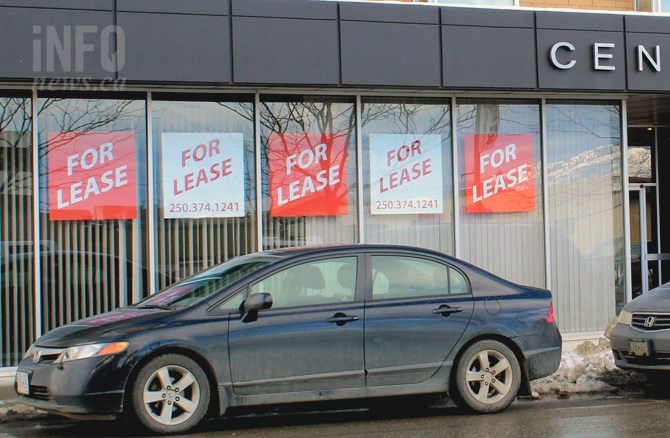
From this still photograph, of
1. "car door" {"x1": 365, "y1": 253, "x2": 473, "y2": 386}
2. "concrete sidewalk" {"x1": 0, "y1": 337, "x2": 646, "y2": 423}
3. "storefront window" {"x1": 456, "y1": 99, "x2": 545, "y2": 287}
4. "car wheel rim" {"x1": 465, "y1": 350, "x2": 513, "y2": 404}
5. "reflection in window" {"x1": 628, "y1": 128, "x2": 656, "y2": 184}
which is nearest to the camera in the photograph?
"car door" {"x1": 365, "y1": 253, "x2": 473, "y2": 386}

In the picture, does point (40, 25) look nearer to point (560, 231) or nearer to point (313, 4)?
point (313, 4)

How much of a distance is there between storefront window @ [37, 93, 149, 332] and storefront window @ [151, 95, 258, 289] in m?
0.26

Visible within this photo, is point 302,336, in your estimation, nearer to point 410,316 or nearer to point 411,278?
point 410,316

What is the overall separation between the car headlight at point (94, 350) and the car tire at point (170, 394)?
0.25 m

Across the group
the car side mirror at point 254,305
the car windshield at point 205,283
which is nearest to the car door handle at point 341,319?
the car side mirror at point 254,305

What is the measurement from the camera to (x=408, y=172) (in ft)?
40.0

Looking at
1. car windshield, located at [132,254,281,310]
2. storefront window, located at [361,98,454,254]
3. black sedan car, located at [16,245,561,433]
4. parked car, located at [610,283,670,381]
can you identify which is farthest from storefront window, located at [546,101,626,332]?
car windshield, located at [132,254,281,310]

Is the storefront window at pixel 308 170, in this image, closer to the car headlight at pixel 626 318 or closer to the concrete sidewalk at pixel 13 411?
the car headlight at pixel 626 318

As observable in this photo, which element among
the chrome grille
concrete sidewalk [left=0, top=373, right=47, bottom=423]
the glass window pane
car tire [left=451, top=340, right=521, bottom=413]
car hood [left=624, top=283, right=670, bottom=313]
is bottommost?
concrete sidewalk [left=0, top=373, right=47, bottom=423]

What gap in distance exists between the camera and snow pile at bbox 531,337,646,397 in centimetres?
913

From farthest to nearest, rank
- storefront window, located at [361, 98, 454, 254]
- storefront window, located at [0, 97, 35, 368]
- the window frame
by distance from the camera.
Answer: storefront window, located at [361, 98, 454, 254] < storefront window, located at [0, 97, 35, 368] < the window frame

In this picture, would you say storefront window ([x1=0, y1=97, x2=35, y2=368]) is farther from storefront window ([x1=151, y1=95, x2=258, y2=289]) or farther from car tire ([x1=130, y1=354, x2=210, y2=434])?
car tire ([x1=130, y1=354, x2=210, y2=434])

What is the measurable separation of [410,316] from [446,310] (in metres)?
0.34

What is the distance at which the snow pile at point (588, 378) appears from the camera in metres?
9.13
